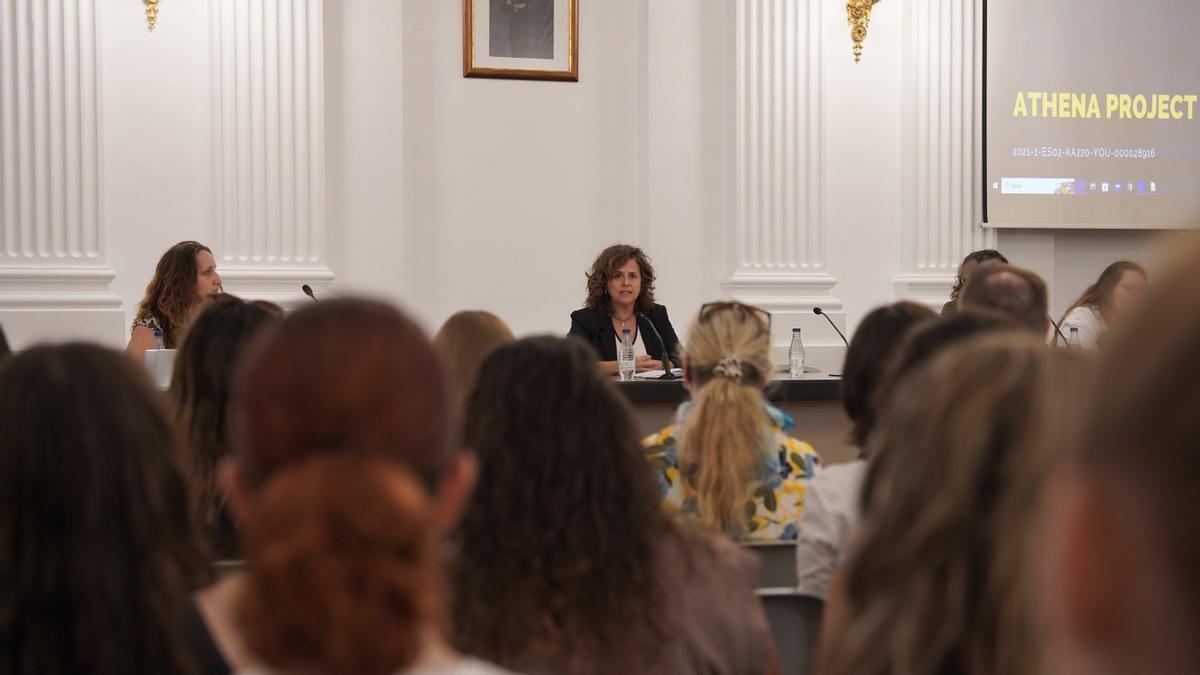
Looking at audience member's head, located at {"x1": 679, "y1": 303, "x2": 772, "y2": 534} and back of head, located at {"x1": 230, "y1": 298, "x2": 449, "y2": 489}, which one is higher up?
back of head, located at {"x1": 230, "y1": 298, "x2": 449, "y2": 489}

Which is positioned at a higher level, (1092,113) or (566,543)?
(1092,113)

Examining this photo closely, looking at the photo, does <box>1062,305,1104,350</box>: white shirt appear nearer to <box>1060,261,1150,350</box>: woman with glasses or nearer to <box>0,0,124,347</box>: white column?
<box>1060,261,1150,350</box>: woman with glasses

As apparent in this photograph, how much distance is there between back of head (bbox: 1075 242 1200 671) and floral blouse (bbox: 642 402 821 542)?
245 cm

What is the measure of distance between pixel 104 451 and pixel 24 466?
0.25 ft

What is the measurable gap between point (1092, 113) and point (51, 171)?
6.01m

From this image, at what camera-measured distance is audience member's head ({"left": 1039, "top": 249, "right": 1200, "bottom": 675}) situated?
13.9 inches

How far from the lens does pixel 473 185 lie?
294 inches

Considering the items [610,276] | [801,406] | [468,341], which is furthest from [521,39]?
[468,341]

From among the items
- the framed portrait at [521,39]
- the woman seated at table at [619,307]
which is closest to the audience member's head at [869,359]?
the woman seated at table at [619,307]

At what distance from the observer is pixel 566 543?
1.79 metres

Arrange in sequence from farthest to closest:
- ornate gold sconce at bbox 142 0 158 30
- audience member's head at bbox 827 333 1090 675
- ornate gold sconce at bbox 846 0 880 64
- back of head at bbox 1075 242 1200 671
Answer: ornate gold sconce at bbox 846 0 880 64, ornate gold sconce at bbox 142 0 158 30, audience member's head at bbox 827 333 1090 675, back of head at bbox 1075 242 1200 671

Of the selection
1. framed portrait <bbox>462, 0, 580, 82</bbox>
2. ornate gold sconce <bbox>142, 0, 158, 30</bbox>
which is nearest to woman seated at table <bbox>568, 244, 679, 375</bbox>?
framed portrait <bbox>462, 0, 580, 82</bbox>

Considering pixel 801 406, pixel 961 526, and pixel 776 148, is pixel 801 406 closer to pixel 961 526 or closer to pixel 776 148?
pixel 776 148

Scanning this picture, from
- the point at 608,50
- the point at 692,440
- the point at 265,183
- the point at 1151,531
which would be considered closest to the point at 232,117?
the point at 265,183
